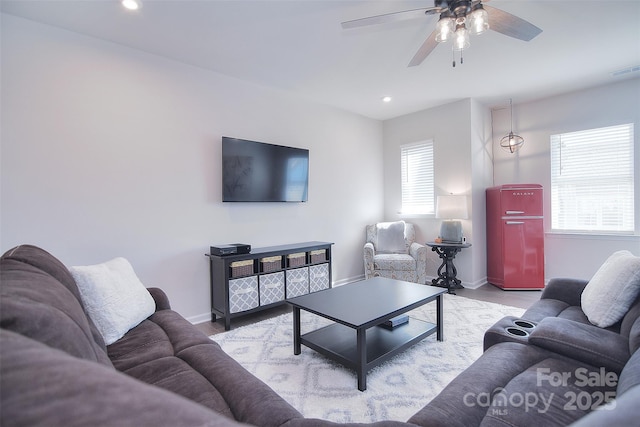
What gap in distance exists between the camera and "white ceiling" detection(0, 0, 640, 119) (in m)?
2.28

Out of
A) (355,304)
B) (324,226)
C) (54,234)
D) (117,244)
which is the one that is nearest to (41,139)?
(54,234)

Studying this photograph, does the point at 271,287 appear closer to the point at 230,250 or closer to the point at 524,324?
the point at 230,250

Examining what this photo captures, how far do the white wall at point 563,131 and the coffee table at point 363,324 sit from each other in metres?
2.93

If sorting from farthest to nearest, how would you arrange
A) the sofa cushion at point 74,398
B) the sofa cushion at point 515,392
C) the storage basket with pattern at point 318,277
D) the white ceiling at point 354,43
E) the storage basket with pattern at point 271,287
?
the storage basket with pattern at point 318,277 → the storage basket with pattern at point 271,287 → the white ceiling at point 354,43 → the sofa cushion at point 515,392 → the sofa cushion at point 74,398

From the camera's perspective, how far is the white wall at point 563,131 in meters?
3.73

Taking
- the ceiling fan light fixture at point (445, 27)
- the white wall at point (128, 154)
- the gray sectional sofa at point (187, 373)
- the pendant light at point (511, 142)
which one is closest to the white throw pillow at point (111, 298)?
the gray sectional sofa at point (187, 373)

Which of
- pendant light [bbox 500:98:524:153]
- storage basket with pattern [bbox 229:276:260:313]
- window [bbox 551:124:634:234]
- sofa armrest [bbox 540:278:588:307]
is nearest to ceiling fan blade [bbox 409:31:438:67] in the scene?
sofa armrest [bbox 540:278:588:307]

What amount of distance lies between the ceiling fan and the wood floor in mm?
2886

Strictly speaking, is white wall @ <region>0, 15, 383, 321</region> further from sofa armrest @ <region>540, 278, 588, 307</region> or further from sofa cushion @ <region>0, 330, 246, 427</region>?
sofa armrest @ <region>540, 278, 588, 307</region>

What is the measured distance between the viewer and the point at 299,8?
2270 mm

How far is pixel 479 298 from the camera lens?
3.80 m

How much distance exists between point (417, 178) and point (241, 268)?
331 centimetres

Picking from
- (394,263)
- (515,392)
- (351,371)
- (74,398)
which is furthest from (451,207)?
(74,398)

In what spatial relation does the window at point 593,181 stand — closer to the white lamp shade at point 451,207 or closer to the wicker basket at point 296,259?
the white lamp shade at point 451,207
